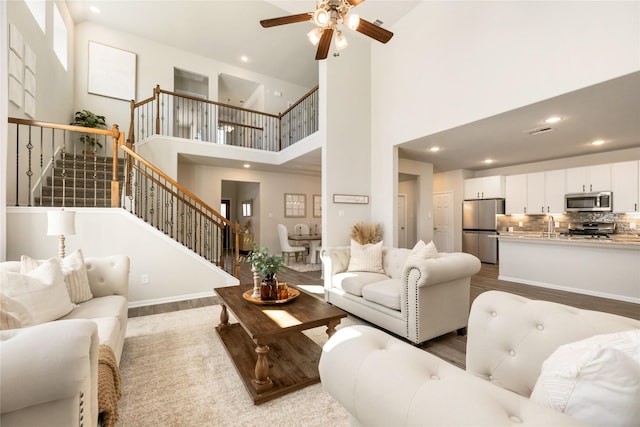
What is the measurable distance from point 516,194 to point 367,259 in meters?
5.17

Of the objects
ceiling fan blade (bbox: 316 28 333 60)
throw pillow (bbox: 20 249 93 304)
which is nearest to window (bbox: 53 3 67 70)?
throw pillow (bbox: 20 249 93 304)

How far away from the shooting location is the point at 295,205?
8.38m

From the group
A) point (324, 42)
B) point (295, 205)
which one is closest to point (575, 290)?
point (324, 42)

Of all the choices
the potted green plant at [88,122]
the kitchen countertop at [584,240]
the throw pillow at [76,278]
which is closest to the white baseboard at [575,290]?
the kitchen countertop at [584,240]

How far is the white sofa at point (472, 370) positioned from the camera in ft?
2.14

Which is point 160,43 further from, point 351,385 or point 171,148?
point 351,385

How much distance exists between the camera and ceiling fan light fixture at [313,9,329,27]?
8.57ft

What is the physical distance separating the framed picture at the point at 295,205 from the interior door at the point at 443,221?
398 centimetres

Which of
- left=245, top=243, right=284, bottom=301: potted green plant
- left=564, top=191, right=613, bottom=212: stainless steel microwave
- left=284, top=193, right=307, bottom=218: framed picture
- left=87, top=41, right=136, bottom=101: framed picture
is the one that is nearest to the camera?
left=245, top=243, right=284, bottom=301: potted green plant

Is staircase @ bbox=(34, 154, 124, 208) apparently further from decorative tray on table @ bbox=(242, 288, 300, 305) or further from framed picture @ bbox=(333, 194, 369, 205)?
framed picture @ bbox=(333, 194, 369, 205)

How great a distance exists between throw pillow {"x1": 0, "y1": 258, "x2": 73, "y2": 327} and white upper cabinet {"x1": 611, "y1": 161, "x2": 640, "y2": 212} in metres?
7.92

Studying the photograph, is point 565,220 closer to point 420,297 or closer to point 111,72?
point 420,297

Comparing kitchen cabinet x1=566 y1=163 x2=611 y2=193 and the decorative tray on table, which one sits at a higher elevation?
kitchen cabinet x1=566 y1=163 x2=611 y2=193

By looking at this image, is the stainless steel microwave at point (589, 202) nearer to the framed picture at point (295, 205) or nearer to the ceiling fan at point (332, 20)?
the ceiling fan at point (332, 20)
